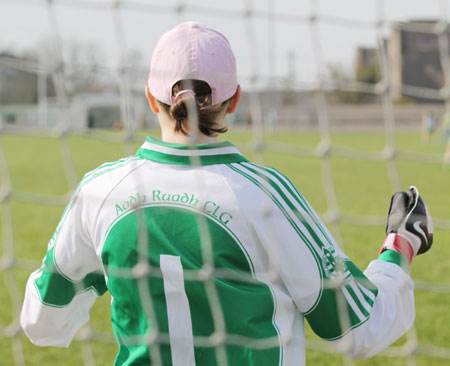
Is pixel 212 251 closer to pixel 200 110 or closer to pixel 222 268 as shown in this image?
pixel 222 268

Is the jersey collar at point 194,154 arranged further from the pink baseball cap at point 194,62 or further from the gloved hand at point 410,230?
the gloved hand at point 410,230

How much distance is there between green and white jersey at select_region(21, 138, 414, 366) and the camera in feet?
3.55

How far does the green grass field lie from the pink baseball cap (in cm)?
38

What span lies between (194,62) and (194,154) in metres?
0.17

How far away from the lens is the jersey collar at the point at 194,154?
3.65 ft

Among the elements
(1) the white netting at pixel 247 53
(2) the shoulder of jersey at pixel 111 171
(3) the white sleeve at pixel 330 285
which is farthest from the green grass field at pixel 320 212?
(3) the white sleeve at pixel 330 285

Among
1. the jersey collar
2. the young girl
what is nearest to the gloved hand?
the young girl

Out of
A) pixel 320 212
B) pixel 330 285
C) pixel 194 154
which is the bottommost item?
pixel 330 285

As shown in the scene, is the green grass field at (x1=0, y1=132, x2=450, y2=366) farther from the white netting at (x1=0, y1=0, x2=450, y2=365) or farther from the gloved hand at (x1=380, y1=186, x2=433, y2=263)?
the gloved hand at (x1=380, y1=186, x2=433, y2=263)

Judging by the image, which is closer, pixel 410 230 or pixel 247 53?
pixel 410 230

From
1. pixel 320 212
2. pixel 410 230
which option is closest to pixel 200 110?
pixel 410 230

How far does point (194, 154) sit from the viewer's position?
1115 millimetres

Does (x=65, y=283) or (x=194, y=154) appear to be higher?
(x=194, y=154)

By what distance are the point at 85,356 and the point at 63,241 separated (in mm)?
1668
